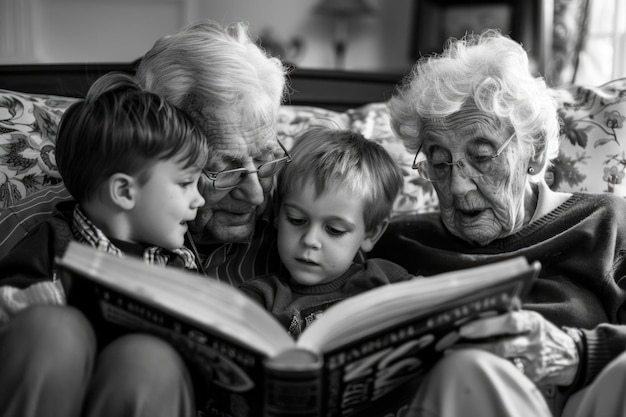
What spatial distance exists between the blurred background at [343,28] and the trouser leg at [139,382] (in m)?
2.55

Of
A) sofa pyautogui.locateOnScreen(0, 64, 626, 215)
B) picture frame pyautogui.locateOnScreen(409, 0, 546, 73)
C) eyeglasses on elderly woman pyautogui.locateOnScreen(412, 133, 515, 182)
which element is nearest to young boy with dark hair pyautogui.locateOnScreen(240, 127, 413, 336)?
eyeglasses on elderly woman pyautogui.locateOnScreen(412, 133, 515, 182)

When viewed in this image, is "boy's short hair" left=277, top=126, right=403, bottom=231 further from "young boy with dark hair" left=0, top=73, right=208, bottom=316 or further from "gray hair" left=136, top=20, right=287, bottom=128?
"young boy with dark hair" left=0, top=73, right=208, bottom=316

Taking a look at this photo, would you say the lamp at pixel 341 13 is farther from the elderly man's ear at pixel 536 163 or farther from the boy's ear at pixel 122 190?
the boy's ear at pixel 122 190

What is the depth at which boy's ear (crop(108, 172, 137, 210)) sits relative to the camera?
4.19ft

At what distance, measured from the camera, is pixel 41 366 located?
38.3 inches

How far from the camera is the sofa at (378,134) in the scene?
5.85 ft

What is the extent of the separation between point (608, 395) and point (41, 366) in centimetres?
86

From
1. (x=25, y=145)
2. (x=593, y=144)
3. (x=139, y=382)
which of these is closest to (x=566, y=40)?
(x=593, y=144)

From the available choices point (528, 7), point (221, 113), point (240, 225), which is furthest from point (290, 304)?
point (528, 7)

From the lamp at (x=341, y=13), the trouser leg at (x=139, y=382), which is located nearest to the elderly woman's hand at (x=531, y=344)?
the trouser leg at (x=139, y=382)

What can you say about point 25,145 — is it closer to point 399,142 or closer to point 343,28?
point 399,142

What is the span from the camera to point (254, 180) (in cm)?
156

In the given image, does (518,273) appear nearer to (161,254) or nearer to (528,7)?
(161,254)

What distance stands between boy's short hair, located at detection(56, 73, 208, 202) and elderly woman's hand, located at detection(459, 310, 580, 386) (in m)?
0.63
